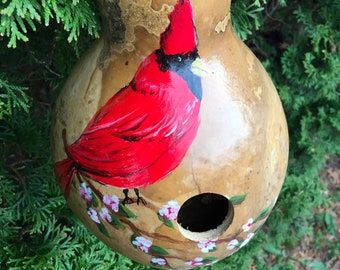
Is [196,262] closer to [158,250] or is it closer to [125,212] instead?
[158,250]

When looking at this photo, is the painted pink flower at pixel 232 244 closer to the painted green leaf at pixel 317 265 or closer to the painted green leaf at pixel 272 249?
Answer: the painted green leaf at pixel 272 249

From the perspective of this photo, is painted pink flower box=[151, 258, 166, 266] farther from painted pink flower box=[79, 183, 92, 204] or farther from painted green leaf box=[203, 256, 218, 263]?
painted pink flower box=[79, 183, 92, 204]

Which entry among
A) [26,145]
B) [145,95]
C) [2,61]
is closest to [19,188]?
[26,145]

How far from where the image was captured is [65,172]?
58.1 inches

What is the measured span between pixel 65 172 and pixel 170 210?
1.08 ft

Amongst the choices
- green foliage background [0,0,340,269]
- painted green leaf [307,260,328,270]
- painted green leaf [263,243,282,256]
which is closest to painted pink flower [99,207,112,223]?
green foliage background [0,0,340,269]

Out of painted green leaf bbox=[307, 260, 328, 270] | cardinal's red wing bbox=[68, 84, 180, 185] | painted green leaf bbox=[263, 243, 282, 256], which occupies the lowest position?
painted green leaf bbox=[307, 260, 328, 270]

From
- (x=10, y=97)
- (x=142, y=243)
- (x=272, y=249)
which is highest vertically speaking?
(x=10, y=97)

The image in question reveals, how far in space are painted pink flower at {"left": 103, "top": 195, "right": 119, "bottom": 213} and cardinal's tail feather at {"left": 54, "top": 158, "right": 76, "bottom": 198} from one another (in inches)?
4.9

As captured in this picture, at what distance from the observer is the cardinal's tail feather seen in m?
1.44

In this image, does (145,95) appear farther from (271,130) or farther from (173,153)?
(271,130)

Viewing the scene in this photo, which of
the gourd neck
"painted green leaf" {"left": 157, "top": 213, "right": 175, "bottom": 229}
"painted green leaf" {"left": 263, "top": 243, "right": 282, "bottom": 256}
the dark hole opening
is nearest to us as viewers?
the gourd neck

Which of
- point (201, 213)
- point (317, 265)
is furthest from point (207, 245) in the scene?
point (317, 265)

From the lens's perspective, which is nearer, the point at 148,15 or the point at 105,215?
the point at 148,15
